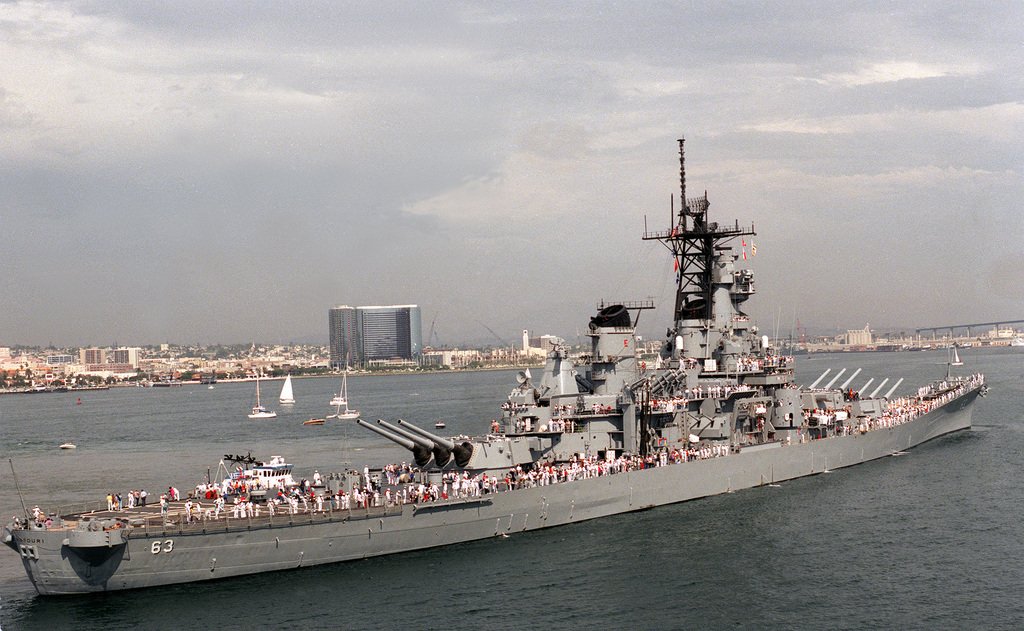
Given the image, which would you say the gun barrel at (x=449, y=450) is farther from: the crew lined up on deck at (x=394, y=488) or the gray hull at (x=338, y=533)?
the gray hull at (x=338, y=533)

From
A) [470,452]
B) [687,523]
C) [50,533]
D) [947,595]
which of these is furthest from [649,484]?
[50,533]

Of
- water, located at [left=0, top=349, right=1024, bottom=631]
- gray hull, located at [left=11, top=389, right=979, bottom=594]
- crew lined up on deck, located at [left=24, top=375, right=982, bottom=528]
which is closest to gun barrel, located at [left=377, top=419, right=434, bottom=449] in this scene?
crew lined up on deck, located at [left=24, top=375, right=982, bottom=528]

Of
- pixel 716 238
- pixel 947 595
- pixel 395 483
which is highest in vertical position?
pixel 716 238

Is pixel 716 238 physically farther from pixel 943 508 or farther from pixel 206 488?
pixel 206 488

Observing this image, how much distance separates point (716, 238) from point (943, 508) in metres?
17.0

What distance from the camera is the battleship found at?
28969mm

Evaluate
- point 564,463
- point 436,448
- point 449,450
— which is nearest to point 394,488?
point 436,448

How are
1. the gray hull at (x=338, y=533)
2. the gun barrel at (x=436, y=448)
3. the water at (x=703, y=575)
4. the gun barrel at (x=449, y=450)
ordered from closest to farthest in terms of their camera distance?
the water at (x=703, y=575) < the gray hull at (x=338, y=533) < the gun barrel at (x=449, y=450) < the gun barrel at (x=436, y=448)

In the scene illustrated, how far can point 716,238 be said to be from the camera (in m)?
49.1

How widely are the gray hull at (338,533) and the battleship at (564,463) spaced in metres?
0.05

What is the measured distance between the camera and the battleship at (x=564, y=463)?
28969 mm

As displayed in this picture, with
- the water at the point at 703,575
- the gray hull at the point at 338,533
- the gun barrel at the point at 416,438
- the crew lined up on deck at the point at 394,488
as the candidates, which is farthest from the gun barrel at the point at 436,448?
the water at the point at 703,575

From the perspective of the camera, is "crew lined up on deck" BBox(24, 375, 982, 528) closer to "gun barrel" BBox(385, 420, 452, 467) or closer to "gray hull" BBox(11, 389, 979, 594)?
"gray hull" BBox(11, 389, 979, 594)

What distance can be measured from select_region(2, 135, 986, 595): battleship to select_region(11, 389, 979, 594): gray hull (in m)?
0.05
